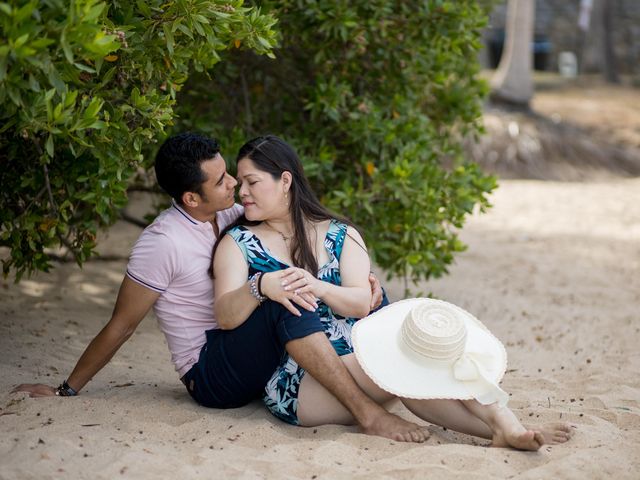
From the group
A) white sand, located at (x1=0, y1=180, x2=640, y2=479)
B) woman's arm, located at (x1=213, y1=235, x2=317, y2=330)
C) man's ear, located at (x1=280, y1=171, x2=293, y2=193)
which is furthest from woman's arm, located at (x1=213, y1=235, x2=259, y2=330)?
white sand, located at (x1=0, y1=180, x2=640, y2=479)

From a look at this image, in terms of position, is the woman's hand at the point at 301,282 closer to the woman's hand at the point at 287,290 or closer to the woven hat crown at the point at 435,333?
the woman's hand at the point at 287,290

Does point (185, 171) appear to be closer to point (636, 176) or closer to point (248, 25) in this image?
point (248, 25)

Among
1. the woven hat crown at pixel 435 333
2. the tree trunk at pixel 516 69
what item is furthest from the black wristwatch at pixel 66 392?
the tree trunk at pixel 516 69

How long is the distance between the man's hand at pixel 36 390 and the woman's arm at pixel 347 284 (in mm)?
1207

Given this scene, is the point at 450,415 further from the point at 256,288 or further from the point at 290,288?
the point at 256,288

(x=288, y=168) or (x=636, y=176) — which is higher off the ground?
(x=288, y=168)

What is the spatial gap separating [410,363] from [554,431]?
0.65 meters

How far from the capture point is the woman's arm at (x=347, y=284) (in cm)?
347

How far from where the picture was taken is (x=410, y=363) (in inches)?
134

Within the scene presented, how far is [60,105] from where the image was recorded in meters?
2.97

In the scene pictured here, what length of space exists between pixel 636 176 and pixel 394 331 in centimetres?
1024

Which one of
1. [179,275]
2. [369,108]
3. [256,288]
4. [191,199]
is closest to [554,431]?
[256,288]

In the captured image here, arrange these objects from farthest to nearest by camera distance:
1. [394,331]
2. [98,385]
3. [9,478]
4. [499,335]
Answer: [499,335], [98,385], [394,331], [9,478]

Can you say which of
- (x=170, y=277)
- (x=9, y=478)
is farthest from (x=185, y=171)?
(x=9, y=478)
